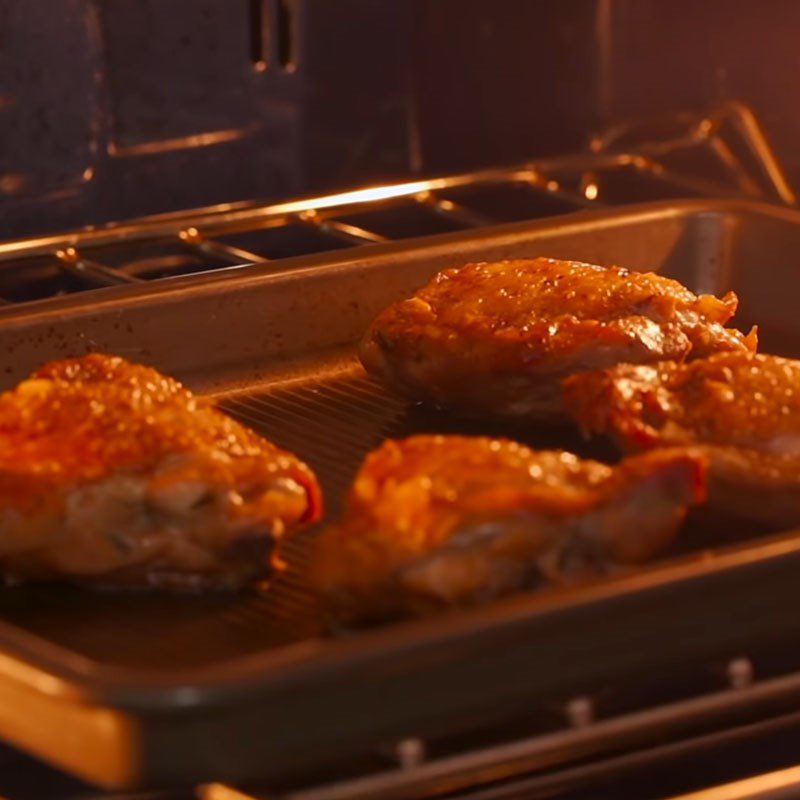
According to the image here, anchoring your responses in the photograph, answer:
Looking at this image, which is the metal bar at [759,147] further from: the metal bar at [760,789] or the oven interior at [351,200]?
the metal bar at [760,789]

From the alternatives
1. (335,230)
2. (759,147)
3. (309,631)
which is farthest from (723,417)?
(759,147)

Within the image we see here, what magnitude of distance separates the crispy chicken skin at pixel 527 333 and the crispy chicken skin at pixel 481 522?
28 cm

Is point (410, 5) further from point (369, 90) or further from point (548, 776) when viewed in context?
point (548, 776)

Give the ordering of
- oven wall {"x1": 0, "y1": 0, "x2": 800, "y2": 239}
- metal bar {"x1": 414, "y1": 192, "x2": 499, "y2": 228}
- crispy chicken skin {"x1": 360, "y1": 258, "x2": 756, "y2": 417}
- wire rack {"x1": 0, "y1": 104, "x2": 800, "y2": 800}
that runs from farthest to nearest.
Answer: oven wall {"x1": 0, "y1": 0, "x2": 800, "y2": 239} → metal bar {"x1": 414, "y1": 192, "x2": 499, "y2": 228} → crispy chicken skin {"x1": 360, "y1": 258, "x2": 756, "y2": 417} → wire rack {"x1": 0, "y1": 104, "x2": 800, "y2": 800}

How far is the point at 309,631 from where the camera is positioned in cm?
148

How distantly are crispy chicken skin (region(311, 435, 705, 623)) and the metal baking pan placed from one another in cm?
7

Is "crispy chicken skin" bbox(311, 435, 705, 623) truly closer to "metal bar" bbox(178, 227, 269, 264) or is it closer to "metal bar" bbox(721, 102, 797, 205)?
"metal bar" bbox(178, 227, 269, 264)

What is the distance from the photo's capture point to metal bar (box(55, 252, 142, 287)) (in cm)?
199

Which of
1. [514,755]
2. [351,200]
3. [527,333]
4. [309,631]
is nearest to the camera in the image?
[514,755]

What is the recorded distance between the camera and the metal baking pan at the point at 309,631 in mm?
1226

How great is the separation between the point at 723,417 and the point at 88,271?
2.25ft

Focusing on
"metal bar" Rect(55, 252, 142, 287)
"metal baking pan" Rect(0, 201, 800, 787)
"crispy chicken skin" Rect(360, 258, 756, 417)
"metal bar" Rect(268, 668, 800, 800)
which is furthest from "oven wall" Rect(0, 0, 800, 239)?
"metal bar" Rect(268, 668, 800, 800)

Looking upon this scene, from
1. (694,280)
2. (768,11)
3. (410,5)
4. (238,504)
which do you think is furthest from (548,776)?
(768,11)

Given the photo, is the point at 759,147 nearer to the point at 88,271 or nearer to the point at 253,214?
the point at 253,214
